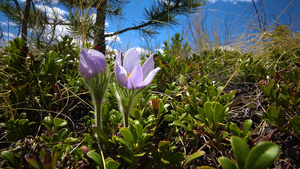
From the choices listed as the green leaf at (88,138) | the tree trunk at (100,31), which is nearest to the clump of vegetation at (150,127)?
the green leaf at (88,138)

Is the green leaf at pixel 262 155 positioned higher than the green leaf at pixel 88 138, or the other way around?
the green leaf at pixel 262 155

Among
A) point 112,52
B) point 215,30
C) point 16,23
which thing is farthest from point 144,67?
point 16,23

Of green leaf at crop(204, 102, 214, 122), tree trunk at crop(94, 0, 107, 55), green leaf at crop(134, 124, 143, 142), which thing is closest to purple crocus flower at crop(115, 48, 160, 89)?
green leaf at crop(134, 124, 143, 142)

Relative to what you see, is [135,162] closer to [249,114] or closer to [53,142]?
[53,142]

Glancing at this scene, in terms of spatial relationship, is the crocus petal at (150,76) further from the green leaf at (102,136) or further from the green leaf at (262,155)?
the green leaf at (262,155)

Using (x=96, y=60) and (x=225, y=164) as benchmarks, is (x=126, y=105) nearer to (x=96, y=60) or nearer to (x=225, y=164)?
(x=96, y=60)

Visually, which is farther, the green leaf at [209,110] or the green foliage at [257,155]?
the green leaf at [209,110]

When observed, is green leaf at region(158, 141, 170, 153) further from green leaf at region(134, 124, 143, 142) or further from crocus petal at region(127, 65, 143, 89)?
crocus petal at region(127, 65, 143, 89)
